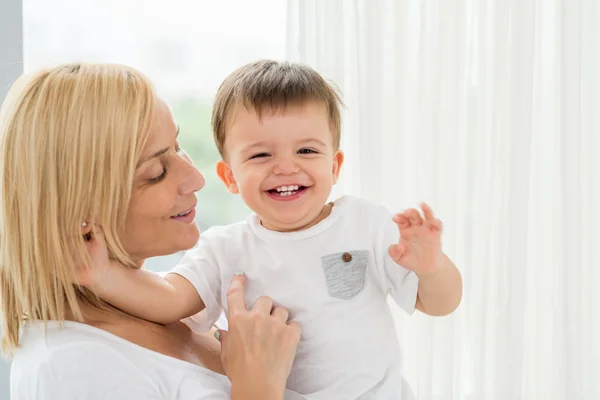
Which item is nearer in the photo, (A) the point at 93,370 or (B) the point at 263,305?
(A) the point at 93,370

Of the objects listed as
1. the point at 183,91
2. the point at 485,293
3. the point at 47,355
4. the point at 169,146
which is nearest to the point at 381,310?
the point at 169,146

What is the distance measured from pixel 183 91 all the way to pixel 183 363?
6.62ft

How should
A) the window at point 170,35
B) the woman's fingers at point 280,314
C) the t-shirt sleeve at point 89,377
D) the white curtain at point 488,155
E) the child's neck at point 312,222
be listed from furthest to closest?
the window at point 170,35
the white curtain at point 488,155
the child's neck at point 312,222
the woman's fingers at point 280,314
the t-shirt sleeve at point 89,377

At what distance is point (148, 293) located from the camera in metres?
1.48

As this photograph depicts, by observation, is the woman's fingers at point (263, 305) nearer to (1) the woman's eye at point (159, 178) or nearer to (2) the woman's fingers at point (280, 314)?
(2) the woman's fingers at point (280, 314)

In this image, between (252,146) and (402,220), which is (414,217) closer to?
(402,220)

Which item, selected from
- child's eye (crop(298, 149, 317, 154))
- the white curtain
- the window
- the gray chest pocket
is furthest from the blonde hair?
the window

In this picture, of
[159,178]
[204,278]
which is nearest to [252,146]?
[159,178]

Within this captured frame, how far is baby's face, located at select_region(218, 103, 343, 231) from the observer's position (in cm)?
151

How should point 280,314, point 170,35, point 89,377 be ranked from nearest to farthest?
point 89,377 < point 280,314 < point 170,35

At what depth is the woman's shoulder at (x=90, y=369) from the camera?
4.08 ft

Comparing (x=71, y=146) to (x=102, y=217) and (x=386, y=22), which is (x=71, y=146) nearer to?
(x=102, y=217)

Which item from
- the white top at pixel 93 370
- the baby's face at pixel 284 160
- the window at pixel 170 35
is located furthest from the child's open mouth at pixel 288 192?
the window at pixel 170 35

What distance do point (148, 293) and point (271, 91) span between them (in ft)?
1.59
